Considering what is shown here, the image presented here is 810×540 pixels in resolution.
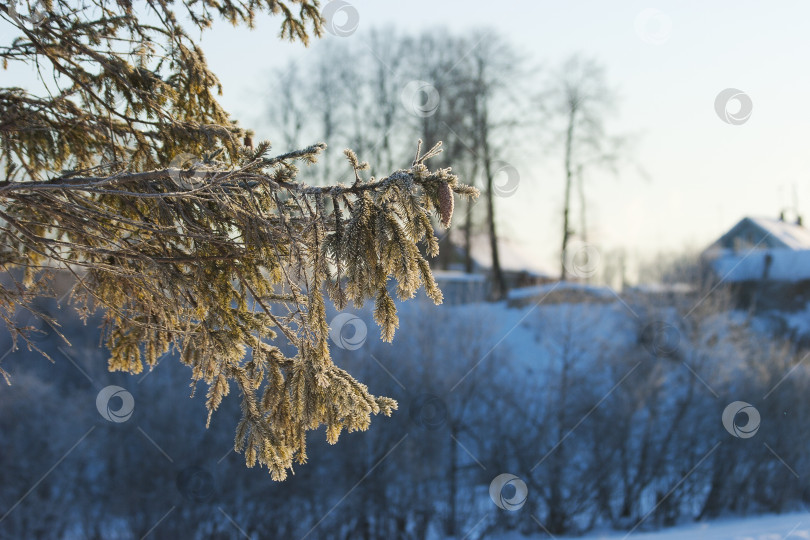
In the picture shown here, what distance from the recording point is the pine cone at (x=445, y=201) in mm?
2982

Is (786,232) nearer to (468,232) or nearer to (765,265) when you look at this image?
(765,265)

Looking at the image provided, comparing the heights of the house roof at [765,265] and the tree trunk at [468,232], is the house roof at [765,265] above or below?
below

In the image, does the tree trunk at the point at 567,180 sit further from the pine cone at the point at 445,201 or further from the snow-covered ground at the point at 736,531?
the pine cone at the point at 445,201

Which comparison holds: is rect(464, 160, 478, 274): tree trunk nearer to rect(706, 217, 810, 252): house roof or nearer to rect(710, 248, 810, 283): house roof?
rect(706, 217, 810, 252): house roof

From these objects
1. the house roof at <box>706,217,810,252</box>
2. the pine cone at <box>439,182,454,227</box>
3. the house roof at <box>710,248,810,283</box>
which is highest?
the pine cone at <box>439,182,454,227</box>

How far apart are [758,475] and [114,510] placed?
14.4 m

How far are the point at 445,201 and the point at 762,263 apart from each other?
74.1ft

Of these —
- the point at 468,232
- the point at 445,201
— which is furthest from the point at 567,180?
the point at 445,201

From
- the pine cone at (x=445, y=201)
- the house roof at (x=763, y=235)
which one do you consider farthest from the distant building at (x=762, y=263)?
the pine cone at (x=445, y=201)

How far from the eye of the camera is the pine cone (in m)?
2.98

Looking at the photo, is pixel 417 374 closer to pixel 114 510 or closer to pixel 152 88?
pixel 114 510

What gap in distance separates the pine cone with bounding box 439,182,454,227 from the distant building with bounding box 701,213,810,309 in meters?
20.5

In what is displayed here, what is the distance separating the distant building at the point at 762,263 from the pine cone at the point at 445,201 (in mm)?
20451

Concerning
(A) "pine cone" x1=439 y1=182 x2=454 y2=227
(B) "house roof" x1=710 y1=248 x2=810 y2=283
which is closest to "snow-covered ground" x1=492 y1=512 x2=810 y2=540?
(B) "house roof" x1=710 y1=248 x2=810 y2=283
